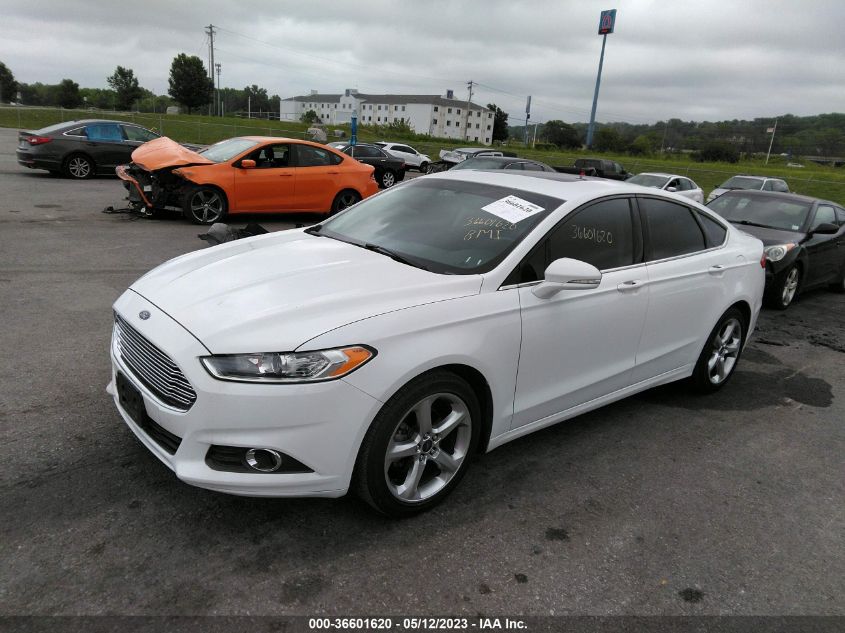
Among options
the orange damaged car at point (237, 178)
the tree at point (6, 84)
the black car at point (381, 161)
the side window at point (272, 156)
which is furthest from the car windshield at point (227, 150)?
the tree at point (6, 84)

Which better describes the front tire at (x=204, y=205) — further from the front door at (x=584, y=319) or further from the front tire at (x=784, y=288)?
the front tire at (x=784, y=288)

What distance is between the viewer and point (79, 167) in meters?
15.6

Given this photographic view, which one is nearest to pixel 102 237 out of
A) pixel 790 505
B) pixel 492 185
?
pixel 492 185

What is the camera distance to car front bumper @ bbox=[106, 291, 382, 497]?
249 cm

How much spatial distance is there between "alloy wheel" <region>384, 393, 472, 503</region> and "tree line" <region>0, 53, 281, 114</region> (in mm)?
104310

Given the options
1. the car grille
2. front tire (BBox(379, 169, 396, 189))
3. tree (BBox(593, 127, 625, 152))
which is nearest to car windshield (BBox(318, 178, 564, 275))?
the car grille

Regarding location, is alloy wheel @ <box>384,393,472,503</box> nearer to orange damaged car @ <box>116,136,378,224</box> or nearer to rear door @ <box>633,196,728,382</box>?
rear door @ <box>633,196,728,382</box>

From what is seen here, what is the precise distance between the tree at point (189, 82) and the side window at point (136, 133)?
8785 centimetres

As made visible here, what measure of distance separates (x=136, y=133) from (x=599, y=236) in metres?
15.6

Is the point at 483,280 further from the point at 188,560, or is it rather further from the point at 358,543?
the point at 188,560

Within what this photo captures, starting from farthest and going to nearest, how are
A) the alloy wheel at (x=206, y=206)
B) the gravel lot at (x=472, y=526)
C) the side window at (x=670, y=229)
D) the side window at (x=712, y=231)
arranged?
1. the alloy wheel at (x=206, y=206)
2. the side window at (x=712, y=231)
3. the side window at (x=670, y=229)
4. the gravel lot at (x=472, y=526)

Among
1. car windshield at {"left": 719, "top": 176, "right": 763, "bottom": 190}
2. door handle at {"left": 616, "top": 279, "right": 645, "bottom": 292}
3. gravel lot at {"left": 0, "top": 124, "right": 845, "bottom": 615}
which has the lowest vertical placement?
gravel lot at {"left": 0, "top": 124, "right": 845, "bottom": 615}

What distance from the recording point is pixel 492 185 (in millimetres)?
3980

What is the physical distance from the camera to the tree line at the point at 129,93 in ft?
315
